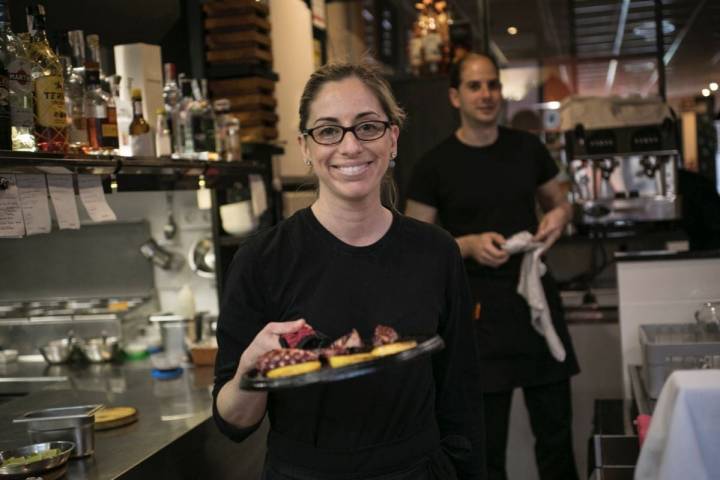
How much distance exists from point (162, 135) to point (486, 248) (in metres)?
1.23

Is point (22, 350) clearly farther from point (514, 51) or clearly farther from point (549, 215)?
point (514, 51)

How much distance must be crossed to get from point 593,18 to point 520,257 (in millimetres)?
5747

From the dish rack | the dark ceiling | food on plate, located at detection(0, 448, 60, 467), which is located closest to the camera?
food on plate, located at detection(0, 448, 60, 467)

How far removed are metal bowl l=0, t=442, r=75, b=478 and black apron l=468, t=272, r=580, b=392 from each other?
1.63 m

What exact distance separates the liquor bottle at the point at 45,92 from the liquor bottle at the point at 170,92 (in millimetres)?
915

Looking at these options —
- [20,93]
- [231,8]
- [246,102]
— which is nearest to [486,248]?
[246,102]

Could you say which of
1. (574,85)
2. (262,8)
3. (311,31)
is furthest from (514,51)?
(262,8)

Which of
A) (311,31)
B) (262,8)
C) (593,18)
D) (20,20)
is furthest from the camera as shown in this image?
(593,18)

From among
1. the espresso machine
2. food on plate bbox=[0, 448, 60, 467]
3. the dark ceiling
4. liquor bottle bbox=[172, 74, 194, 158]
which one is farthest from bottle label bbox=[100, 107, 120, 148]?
the dark ceiling

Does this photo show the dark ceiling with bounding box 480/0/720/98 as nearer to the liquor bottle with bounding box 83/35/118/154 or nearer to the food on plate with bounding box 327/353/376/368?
the liquor bottle with bounding box 83/35/118/154

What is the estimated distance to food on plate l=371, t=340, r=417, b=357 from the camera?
64.2 inches

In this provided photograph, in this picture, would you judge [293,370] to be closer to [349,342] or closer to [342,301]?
[349,342]

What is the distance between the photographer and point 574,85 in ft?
26.5

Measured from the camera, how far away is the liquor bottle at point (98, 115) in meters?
2.94
